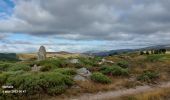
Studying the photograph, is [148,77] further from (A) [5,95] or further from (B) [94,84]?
(A) [5,95]

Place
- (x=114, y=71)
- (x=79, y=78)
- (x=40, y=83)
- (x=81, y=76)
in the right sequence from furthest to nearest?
(x=114, y=71) → (x=81, y=76) → (x=79, y=78) → (x=40, y=83)

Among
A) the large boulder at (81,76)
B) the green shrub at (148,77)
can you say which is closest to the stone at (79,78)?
the large boulder at (81,76)

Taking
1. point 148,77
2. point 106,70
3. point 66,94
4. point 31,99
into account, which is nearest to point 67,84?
point 66,94

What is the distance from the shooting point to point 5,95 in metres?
17.3

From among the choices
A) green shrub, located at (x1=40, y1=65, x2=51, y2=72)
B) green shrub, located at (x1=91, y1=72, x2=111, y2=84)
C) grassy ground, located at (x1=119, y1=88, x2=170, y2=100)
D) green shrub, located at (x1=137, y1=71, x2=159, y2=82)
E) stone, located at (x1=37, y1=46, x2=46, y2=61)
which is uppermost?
stone, located at (x1=37, y1=46, x2=46, y2=61)

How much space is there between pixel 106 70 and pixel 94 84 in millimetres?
5969

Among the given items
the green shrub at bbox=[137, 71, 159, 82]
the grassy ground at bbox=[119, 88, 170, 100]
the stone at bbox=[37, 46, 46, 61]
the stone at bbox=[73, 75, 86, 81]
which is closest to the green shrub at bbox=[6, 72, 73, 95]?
the stone at bbox=[73, 75, 86, 81]

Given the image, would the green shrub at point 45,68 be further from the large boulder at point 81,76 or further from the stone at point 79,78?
the stone at point 79,78

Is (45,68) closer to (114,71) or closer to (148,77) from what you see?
(114,71)

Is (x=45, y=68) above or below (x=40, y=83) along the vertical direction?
above

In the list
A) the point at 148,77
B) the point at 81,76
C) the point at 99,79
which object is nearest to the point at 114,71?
the point at 148,77
